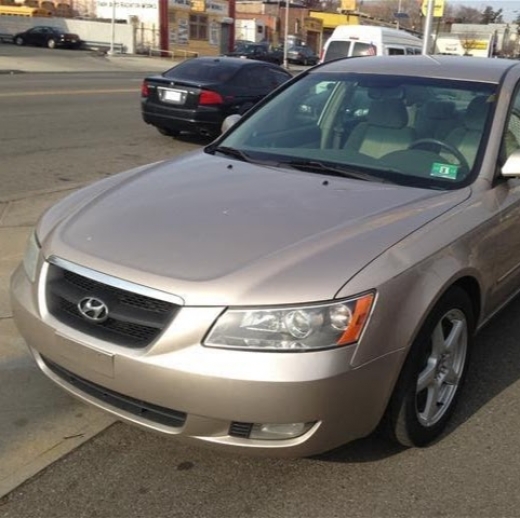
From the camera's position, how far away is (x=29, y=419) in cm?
325

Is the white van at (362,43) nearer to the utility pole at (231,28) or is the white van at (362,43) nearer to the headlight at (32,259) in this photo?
the headlight at (32,259)

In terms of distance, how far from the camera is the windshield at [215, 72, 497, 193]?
3.62 metres

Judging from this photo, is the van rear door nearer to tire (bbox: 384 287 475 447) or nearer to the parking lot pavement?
the parking lot pavement

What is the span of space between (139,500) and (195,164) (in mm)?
1892

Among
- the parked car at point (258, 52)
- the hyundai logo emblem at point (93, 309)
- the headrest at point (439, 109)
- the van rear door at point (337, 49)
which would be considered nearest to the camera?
the hyundai logo emblem at point (93, 309)

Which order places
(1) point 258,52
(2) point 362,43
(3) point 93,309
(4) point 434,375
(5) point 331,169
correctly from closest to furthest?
1. (3) point 93,309
2. (4) point 434,375
3. (5) point 331,169
4. (2) point 362,43
5. (1) point 258,52

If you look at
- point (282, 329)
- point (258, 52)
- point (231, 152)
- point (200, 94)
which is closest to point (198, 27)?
point (258, 52)

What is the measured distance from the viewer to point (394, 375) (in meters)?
2.64

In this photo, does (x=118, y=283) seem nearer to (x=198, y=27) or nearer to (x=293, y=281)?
(x=293, y=281)

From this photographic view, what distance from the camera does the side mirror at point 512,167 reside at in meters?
3.41

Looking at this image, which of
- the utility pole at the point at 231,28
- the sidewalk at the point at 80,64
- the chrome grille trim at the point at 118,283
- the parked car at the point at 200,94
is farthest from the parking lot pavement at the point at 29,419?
the utility pole at the point at 231,28

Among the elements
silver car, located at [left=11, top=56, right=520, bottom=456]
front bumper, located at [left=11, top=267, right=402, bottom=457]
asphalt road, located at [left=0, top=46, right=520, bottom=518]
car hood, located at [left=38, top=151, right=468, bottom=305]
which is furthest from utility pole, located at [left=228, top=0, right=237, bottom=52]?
front bumper, located at [left=11, top=267, right=402, bottom=457]

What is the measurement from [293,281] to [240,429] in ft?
1.93

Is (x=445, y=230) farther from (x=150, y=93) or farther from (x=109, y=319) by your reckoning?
(x=150, y=93)
